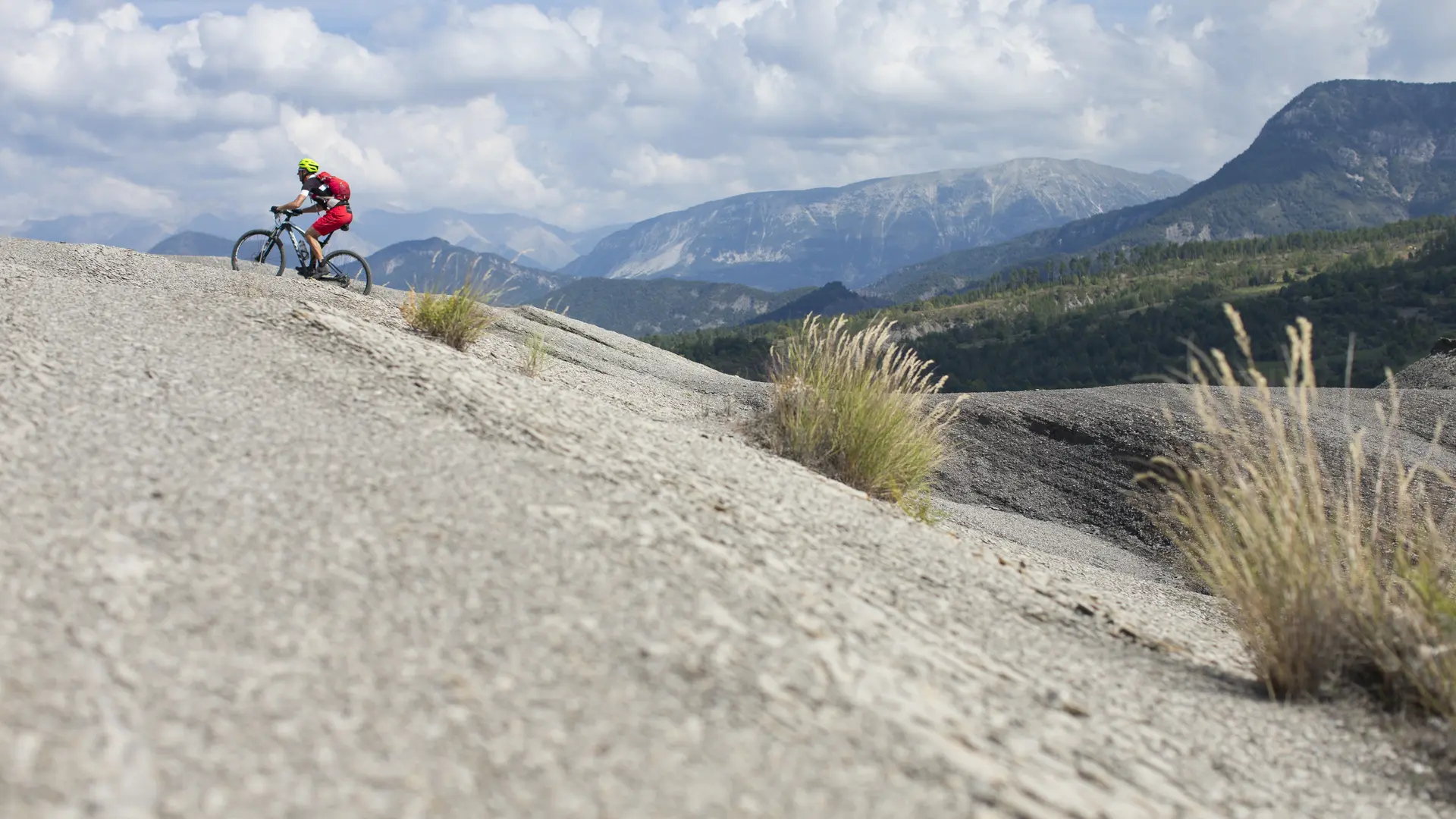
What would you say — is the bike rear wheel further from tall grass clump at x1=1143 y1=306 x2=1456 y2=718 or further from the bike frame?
tall grass clump at x1=1143 y1=306 x2=1456 y2=718

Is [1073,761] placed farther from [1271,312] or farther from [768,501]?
[1271,312]

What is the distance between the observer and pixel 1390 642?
5.21 m

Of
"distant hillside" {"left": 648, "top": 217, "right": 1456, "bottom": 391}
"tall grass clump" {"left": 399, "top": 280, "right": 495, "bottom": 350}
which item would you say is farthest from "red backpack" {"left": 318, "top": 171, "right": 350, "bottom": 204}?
"distant hillside" {"left": 648, "top": 217, "right": 1456, "bottom": 391}

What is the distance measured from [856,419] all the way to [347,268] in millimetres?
11513

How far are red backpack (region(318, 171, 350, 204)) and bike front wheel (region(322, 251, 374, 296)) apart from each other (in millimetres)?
908

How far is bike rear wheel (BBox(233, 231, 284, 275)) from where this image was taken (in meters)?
16.1

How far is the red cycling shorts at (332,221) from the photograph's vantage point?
639 inches

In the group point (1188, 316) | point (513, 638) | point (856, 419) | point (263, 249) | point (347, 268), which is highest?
point (1188, 316)

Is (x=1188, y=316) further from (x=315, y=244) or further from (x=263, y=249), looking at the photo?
(x=263, y=249)

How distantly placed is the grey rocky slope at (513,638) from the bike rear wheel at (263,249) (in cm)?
930

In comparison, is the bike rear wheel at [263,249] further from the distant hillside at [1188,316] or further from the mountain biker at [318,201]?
the distant hillside at [1188,316]

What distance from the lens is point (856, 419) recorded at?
9.12 meters

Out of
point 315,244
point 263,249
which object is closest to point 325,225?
point 315,244

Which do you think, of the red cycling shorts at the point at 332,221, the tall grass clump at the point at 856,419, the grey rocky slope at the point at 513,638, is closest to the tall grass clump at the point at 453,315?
the tall grass clump at the point at 856,419
